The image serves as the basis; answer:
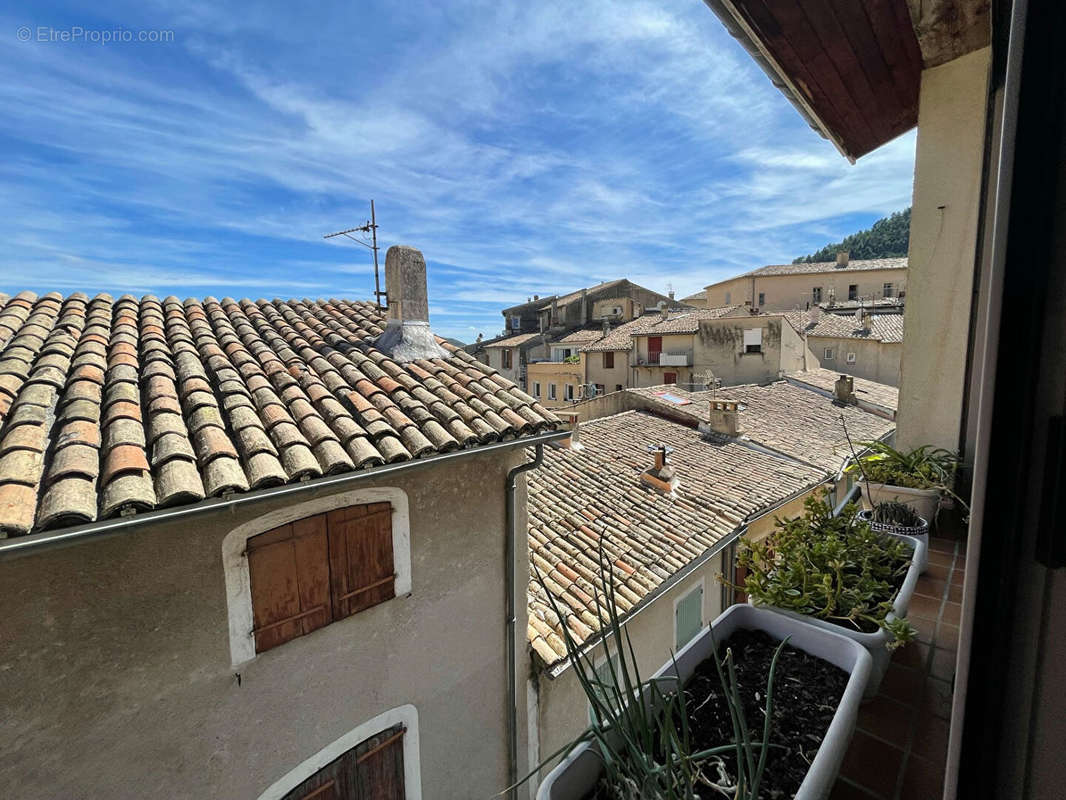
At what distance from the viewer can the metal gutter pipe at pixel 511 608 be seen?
4.73m

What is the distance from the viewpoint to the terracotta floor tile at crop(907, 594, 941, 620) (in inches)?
86.2

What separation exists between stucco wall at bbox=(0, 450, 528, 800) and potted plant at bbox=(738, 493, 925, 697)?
8.92ft

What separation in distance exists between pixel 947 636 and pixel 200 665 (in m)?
3.90

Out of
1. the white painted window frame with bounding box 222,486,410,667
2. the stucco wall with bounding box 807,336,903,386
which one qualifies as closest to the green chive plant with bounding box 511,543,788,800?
the white painted window frame with bounding box 222,486,410,667

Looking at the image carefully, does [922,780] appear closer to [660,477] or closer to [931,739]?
Answer: [931,739]

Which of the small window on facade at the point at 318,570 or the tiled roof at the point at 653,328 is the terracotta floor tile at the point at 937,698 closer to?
the small window on facade at the point at 318,570

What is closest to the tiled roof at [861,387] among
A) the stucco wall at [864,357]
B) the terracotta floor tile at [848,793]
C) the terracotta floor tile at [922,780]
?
the stucco wall at [864,357]

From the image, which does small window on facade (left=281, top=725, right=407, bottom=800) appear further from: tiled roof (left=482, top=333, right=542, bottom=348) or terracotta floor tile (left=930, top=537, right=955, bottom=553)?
tiled roof (left=482, top=333, right=542, bottom=348)

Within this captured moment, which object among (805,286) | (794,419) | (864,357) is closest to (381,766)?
(794,419)

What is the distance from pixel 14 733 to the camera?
101 inches

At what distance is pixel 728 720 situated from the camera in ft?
5.00

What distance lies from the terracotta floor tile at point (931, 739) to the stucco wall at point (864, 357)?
25.1 m

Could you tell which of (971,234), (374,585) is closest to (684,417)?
(971,234)

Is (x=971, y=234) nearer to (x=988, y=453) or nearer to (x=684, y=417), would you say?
(x=988, y=453)
